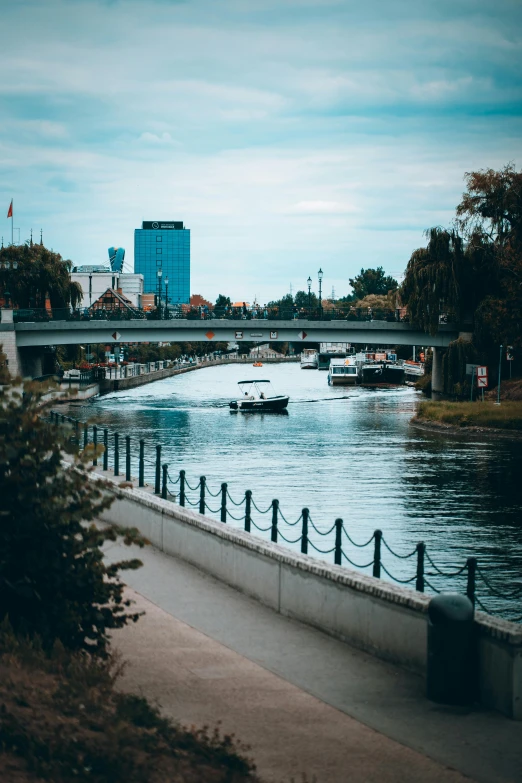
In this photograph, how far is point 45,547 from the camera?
988 cm

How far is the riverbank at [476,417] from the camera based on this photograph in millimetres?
54750

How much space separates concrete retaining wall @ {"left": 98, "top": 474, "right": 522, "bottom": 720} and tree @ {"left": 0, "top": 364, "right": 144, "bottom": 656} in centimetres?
180

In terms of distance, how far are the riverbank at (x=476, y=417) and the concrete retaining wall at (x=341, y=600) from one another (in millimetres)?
39858

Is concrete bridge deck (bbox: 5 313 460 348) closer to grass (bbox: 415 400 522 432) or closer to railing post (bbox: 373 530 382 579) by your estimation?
grass (bbox: 415 400 522 432)

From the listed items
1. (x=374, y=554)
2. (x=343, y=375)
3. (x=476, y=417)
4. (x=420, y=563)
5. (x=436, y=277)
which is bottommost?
(x=476, y=417)

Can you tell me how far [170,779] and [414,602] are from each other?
4.65 meters

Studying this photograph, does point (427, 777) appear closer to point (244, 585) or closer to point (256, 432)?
point (244, 585)

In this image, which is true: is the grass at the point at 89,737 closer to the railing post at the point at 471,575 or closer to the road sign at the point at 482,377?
the railing post at the point at 471,575

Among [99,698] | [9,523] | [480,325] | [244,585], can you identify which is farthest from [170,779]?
[480,325]

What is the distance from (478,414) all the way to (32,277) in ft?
158

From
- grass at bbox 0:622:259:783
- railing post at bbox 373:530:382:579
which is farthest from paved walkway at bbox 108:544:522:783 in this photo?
railing post at bbox 373:530:382:579

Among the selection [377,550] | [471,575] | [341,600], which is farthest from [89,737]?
[377,550]

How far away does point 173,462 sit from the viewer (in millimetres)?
44656

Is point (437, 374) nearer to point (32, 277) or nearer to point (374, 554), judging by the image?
point (32, 277)
